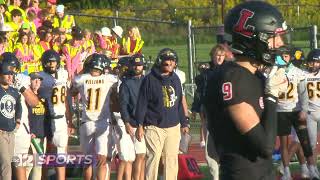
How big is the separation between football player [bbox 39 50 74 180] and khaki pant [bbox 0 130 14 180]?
3.50 feet

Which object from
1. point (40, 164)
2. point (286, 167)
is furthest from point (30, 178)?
point (286, 167)

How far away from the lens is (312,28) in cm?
1967

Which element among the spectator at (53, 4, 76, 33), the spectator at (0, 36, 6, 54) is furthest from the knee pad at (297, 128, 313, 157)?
Result: the spectator at (53, 4, 76, 33)

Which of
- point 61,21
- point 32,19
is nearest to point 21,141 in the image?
point 32,19

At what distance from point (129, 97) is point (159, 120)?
29.9 inches

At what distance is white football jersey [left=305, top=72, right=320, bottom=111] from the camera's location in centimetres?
1407

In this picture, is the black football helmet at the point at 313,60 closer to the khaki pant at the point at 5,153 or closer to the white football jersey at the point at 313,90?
the white football jersey at the point at 313,90

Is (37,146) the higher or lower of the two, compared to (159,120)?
lower

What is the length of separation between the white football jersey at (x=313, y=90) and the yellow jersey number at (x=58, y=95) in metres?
3.79

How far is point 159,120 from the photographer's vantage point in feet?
39.3

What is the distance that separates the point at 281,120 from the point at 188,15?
1767cm

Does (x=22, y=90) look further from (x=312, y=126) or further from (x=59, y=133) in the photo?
(x=312, y=126)

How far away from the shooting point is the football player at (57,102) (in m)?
12.4

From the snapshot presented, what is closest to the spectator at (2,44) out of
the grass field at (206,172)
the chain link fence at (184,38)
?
the grass field at (206,172)
